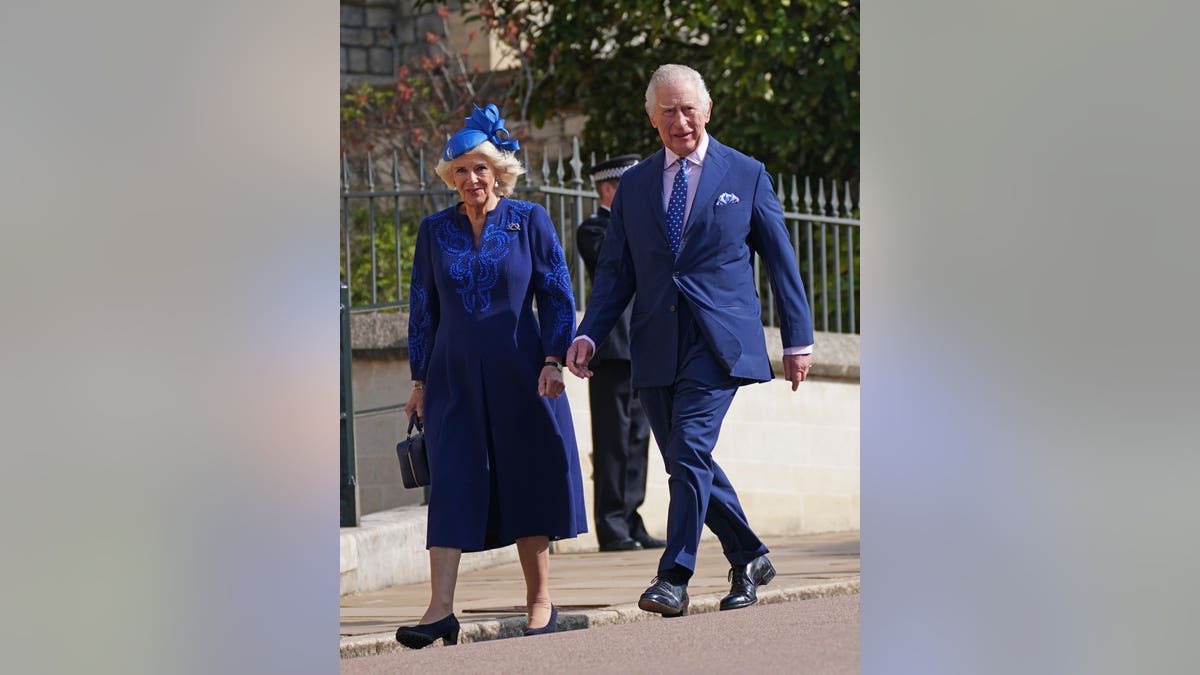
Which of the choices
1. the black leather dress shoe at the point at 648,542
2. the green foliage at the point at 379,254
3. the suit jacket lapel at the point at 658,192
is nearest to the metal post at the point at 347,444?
the black leather dress shoe at the point at 648,542

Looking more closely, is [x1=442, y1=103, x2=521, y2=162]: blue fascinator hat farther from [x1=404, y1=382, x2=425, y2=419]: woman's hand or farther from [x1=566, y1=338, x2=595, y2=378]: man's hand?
[x1=404, y1=382, x2=425, y2=419]: woman's hand

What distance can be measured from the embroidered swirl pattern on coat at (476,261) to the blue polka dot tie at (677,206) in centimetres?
54

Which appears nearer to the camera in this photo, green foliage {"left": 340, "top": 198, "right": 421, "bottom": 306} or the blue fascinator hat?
the blue fascinator hat

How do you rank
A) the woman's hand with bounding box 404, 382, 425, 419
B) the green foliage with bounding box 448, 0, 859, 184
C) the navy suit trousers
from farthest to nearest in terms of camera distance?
the green foliage with bounding box 448, 0, 859, 184 → the woman's hand with bounding box 404, 382, 425, 419 → the navy suit trousers

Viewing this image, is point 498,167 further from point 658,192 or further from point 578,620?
point 578,620

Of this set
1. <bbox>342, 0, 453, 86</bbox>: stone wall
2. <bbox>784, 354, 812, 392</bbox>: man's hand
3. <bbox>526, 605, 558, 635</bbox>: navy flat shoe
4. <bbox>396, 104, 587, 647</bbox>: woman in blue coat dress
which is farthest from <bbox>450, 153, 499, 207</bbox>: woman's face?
<bbox>342, 0, 453, 86</bbox>: stone wall

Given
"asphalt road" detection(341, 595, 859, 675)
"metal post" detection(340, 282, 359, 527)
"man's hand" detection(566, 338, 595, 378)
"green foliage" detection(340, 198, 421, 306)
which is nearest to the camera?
"asphalt road" detection(341, 595, 859, 675)

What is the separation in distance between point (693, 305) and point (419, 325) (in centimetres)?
99

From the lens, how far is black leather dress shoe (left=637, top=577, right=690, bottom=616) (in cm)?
650

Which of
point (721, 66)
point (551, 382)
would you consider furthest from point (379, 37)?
point (551, 382)
